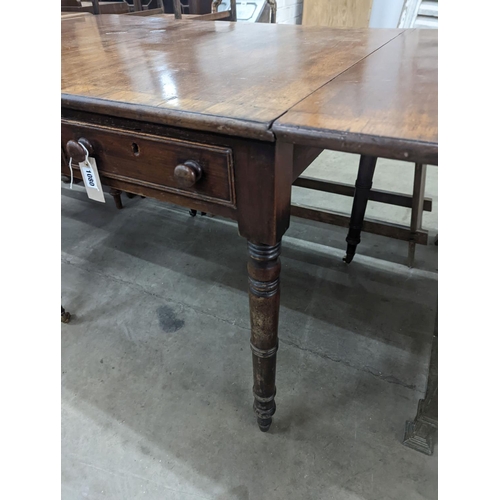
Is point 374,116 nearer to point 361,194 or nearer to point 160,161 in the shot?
point 160,161

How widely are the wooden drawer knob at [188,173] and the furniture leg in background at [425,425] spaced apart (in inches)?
25.7

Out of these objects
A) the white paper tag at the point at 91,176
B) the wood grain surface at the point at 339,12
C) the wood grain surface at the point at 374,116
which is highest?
the wood grain surface at the point at 339,12

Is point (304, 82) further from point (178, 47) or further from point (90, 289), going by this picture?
point (90, 289)

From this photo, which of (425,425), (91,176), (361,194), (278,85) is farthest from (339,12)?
(425,425)

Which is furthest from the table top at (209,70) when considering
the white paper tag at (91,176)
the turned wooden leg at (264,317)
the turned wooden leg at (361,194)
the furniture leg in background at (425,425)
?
the furniture leg in background at (425,425)

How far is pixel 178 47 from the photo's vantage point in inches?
41.8

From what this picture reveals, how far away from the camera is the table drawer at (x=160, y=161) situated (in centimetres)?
62

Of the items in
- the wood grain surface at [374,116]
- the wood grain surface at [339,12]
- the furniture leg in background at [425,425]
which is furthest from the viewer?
the wood grain surface at [339,12]

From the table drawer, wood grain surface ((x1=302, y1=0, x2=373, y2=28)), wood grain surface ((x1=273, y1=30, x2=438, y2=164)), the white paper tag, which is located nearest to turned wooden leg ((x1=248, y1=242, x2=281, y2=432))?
the table drawer

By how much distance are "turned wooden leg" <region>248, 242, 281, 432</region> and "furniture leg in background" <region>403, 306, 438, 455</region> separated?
1.16 feet

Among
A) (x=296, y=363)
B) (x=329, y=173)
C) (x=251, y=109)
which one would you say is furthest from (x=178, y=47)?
(x=329, y=173)

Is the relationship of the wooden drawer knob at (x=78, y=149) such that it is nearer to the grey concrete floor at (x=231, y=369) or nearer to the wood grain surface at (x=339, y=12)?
the grey concrete floor at (x=231, y=369)

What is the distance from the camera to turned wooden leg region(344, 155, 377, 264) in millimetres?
1302

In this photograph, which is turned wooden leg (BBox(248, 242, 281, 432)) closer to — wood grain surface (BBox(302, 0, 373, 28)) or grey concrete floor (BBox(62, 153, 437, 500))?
grey concrete floor (BBox(62, 153, 437, 500))
